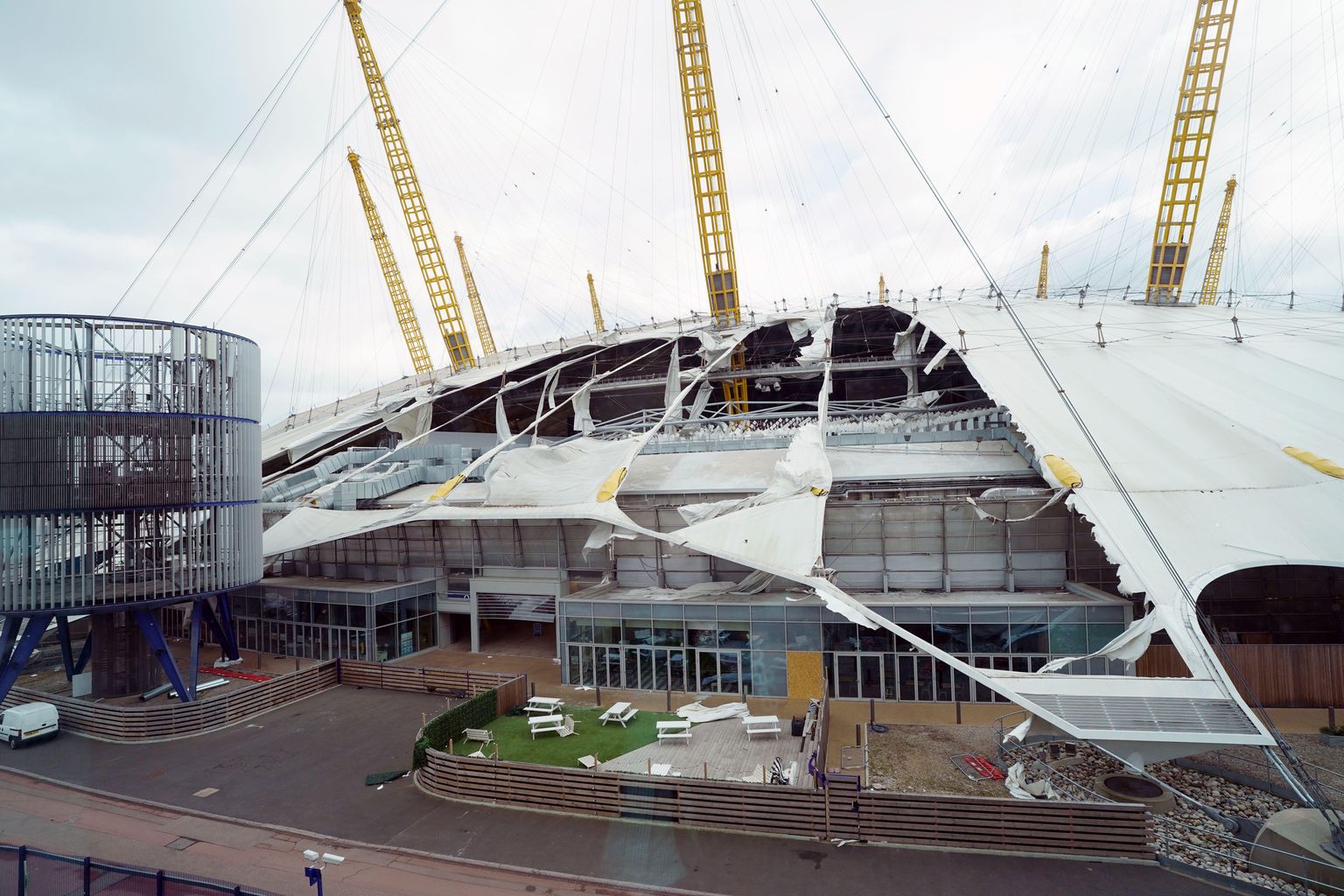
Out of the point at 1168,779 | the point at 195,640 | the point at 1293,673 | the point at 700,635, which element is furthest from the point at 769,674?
the point at 195,640

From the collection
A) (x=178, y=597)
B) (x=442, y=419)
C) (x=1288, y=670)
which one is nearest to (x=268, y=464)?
(x=442, y=419)

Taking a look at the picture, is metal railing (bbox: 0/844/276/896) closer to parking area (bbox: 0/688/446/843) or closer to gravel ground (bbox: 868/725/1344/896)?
parking area (bbox: 0/688/446/843)

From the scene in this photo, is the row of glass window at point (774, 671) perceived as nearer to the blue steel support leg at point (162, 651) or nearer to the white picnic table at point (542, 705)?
the white picnic table at point (542, 705)

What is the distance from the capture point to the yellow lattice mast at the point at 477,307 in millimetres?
85312

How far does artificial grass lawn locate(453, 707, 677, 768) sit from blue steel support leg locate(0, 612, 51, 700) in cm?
1307

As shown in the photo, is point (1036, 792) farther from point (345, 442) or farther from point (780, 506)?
point (345, 442)

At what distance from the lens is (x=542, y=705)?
20328 mm

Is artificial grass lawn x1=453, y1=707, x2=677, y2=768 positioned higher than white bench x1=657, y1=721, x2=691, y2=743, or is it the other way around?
white bench x1=657, y1=721, x2=691, y2=743

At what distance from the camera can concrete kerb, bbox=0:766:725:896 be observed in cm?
1197

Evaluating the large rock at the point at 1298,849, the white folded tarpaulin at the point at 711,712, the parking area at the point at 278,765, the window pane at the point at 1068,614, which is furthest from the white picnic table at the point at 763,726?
the large rock at the point at 1298,849

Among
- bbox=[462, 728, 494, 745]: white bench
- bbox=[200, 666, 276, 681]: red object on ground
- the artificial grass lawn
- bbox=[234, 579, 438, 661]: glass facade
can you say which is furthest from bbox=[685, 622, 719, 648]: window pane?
bbox=[200, 666, 276, 681]: red object on ground

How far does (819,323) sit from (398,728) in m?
28.4

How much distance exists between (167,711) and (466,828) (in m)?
11.6

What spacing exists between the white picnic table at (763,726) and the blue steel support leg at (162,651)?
1627 cm
